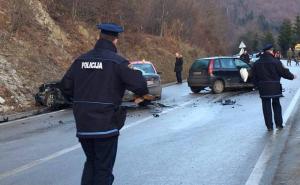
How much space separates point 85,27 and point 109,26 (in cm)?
3120

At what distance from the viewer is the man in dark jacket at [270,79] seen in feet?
38.1

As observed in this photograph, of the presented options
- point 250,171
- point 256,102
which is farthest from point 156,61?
point 250,171

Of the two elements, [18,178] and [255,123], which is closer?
[18,178]

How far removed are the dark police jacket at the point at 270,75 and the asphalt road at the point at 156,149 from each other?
2.78ft

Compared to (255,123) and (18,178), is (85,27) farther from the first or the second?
(18,178)

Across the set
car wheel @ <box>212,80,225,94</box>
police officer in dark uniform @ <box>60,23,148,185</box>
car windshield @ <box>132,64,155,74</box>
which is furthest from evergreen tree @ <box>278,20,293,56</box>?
police officer in dark uniform @ <box>60,23,148,185</box>

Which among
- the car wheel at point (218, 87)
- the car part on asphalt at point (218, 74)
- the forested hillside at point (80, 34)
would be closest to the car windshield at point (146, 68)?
the car part on asphalt at point (218, 74)

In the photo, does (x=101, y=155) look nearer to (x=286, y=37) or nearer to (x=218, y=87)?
(x=218, y=87)

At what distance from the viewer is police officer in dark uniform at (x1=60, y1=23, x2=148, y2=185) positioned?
533 centimetres

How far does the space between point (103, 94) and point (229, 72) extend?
1965 centimetres

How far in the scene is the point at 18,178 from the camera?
25.9 feet

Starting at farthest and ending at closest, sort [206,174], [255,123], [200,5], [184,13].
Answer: [200,5] → [184,13] → [255,123] → [206,174]

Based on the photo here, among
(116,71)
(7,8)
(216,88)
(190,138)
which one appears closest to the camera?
(116,71)

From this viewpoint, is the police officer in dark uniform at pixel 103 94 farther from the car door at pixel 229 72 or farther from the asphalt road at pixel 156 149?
the car door at pixel 229 72
